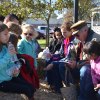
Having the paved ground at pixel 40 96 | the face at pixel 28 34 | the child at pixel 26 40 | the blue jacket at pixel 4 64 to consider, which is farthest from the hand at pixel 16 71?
the face at pixel 28 34

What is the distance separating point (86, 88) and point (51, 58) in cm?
165

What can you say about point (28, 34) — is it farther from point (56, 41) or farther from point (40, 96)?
point (56, 41)

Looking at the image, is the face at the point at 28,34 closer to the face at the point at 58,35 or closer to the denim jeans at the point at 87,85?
the face at the point at 58,35

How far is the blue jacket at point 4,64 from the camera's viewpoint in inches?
207

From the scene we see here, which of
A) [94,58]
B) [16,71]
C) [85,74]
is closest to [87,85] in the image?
[85,74]

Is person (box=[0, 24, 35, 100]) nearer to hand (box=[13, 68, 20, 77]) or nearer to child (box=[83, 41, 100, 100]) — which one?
hand (box=[13, 68, 20, 77])

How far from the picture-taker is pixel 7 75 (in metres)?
5.42

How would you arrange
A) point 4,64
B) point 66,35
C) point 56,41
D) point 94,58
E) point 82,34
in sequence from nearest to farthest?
point 94,58 → point 4,64 → point 82,34 → point 66,35 → point 56,41

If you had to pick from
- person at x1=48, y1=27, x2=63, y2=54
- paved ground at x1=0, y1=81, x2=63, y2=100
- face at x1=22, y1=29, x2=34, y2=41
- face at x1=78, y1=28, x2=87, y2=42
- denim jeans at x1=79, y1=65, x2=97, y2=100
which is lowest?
paved ground at x1=0, y1=81, x2=63, y2=100

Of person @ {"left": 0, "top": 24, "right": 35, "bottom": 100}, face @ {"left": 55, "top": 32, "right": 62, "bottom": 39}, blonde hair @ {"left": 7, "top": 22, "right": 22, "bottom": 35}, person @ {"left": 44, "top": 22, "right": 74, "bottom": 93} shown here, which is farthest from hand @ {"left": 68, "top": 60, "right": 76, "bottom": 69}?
face @ {"left": 55, "top": 32, "right": 62, "bottom": 39}

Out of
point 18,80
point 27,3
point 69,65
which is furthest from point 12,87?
point 27,3

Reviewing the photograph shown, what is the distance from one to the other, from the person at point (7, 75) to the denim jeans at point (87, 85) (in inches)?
30.1

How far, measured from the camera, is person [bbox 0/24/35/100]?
5.29 m

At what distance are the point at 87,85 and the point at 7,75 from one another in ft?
3.84
